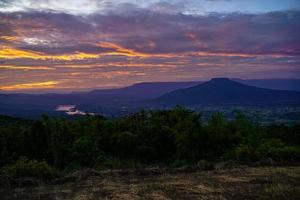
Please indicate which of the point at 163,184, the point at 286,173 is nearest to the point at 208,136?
the point at 286,173

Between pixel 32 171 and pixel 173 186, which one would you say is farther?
pixel 32 171

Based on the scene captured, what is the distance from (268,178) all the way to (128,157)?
28199 millimetres

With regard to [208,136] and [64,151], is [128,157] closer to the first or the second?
[64,151]

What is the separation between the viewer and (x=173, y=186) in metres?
16.1

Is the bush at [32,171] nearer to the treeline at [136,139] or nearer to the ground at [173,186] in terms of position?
the ground at [173,186]

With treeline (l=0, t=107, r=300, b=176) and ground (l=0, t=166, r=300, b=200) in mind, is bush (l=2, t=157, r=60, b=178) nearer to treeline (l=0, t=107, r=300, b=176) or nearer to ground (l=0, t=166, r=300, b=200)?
ground (l=0, t=166, r=300, b=200)

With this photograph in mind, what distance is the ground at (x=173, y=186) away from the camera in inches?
571

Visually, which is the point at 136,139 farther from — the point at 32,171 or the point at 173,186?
the point at 173,186

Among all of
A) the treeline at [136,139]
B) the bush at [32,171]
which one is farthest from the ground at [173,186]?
the treeline at [136,139]

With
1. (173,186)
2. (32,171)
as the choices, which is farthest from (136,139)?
(173,186)

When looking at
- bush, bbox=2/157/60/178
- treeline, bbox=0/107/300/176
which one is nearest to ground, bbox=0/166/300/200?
bush, bbox=2/157/60/178

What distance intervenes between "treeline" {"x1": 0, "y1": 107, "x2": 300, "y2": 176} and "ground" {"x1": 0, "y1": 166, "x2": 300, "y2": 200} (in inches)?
516

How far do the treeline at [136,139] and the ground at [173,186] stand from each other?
A: 13.1 metres

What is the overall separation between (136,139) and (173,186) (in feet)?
91.6
